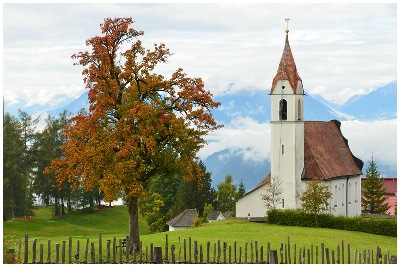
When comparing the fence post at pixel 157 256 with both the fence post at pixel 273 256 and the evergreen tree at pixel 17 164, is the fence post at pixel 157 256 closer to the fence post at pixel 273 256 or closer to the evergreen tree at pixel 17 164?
the fence post at pixel 273 256

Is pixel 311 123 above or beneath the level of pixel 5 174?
above

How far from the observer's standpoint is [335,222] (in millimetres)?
75750

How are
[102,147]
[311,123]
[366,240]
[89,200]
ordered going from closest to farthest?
[102,147] < [366,240] < [311,123] < [89,200]

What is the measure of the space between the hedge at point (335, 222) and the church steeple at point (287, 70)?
15.3m

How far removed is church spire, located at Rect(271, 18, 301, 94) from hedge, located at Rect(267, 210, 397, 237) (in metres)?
15.3

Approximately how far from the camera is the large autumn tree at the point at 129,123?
4716cm

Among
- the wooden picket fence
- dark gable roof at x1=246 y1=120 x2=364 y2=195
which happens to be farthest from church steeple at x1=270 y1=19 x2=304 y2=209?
the wooden picket fence

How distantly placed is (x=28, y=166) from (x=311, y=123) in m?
31.4

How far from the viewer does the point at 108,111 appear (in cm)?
4844

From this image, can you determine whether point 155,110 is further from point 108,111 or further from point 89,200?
point 89,200

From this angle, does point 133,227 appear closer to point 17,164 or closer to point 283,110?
point 283,110

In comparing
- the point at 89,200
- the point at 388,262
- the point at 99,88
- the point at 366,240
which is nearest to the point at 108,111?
the point at 99,88

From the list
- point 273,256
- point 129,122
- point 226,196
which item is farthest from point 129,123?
point 226,196

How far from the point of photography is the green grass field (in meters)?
58.7
